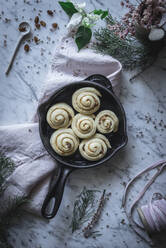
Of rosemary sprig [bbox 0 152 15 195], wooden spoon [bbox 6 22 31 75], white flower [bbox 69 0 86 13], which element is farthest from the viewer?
wooden spoon [bbox 6 22 31 75]

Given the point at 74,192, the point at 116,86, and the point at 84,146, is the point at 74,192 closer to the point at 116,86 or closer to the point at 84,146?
the point at 84,146

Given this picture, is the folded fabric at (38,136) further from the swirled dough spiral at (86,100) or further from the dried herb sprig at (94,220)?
the dried herb sprig at (94,220)

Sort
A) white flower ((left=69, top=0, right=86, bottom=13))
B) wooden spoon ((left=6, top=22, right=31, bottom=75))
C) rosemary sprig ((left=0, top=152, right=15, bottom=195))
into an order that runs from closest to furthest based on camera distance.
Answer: rosemary sprig ((left=0, top=152, right=15, bottom=195)) → white flower ((left=69, top=0, right=86, bottom=13)) → wooden spoon ((left=6, top=22, right=31, bottom=75))

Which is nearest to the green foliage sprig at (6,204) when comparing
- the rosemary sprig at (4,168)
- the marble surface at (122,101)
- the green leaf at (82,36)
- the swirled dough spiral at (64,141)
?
the rosemary sprig at (4,168)

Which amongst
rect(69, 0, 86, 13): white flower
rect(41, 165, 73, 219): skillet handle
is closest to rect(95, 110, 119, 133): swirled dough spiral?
rect(41, 165, 73, 219): skillet handle

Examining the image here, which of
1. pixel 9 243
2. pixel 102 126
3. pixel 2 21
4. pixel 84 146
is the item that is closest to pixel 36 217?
pixel 9 243

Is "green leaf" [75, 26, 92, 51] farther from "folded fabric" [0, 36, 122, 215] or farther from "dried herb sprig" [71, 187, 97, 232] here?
"dried herb sprig" [71, 187, 97, 232]

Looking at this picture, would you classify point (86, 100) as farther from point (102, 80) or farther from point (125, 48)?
point (125, 48)
